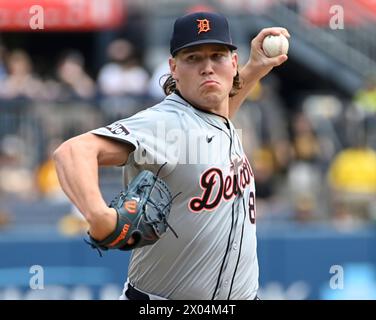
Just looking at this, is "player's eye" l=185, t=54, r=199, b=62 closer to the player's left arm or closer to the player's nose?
the player's nose

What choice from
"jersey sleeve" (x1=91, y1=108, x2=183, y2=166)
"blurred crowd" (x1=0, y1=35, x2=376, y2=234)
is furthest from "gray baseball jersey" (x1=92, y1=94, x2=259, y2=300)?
"blurred crowd" (x1=0, y1=35, x2=376, y2=234)

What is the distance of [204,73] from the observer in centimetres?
471

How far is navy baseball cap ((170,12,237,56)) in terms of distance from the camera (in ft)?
15.4

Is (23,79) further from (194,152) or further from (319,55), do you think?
(194,152)

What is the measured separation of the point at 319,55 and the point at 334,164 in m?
3.11

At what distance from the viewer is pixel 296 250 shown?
10445mm

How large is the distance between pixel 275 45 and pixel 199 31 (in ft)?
2.60

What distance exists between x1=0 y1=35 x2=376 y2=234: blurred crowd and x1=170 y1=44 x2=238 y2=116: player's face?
611 cm

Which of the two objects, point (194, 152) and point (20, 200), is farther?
point (20, 200)

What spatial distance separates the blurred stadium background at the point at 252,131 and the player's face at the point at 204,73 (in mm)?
5289

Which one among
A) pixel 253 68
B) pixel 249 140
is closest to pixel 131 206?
pixel 253 68

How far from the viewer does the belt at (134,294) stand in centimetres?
A: 483
